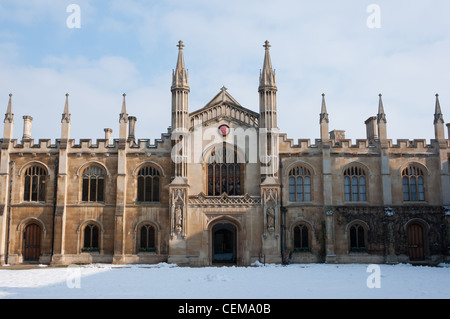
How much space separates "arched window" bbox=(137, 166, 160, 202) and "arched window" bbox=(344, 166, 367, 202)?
14.4 meters

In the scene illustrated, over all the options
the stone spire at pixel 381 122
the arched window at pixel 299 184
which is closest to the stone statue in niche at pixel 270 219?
the arched window at pixel 299 184

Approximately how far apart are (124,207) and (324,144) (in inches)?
619

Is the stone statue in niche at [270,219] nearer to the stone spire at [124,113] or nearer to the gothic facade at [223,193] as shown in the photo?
the gothic facade at [223,193]

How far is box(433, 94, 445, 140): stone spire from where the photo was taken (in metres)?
34.8

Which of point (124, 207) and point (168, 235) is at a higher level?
point (124, 207)

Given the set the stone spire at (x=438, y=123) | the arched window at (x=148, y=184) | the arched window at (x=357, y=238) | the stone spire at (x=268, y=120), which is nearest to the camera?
A: the stone spire at (x=268, y=120)

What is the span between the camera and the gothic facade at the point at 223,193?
106 feet

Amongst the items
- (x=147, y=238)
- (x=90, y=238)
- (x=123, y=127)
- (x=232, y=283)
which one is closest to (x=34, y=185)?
(x=90, y=238)

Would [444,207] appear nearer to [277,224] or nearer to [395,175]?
[395,175]

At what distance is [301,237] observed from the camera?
33031 millimetres

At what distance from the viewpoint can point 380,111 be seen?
35.0 meters

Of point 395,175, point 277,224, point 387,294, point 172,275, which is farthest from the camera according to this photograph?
point 395,175

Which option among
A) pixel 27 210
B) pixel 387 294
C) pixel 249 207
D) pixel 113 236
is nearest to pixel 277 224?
pixel 249 207

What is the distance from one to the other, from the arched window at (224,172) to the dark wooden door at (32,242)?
13.1m
